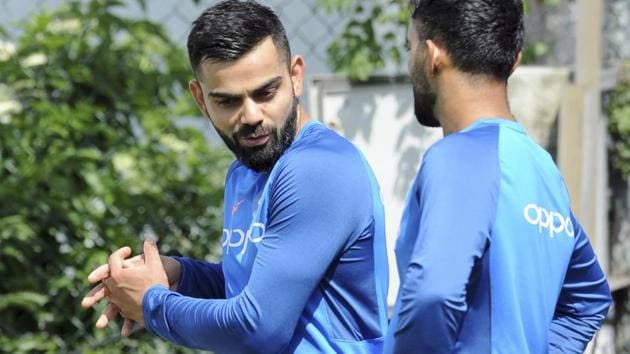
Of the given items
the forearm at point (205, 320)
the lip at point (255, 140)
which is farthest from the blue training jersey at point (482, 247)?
the lip at point (255, 140)

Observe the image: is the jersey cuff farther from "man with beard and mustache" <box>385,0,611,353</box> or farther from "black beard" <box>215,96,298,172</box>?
"man with beard and mustache" <box>385,0,611,353</box>

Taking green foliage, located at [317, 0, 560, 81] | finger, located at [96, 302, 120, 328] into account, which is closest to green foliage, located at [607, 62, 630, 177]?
green foliage, located at [317, 0, 560, 81]

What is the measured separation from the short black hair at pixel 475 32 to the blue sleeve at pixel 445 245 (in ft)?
0.61

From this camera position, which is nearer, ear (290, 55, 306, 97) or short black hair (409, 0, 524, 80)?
short black hair (409, 0, 524, 80)

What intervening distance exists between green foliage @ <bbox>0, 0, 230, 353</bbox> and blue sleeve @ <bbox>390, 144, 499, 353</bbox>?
89.4 inches

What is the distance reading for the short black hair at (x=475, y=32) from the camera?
212cm

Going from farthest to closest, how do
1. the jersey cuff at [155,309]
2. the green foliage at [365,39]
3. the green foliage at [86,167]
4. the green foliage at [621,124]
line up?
the green foliage at [621,124]
the green foliage at [365,39]
the green foliage at [86,167]
the jersey cuff at [155,309]

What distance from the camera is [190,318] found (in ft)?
7.71

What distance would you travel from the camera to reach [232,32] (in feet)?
8.02

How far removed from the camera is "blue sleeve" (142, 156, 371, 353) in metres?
2.26

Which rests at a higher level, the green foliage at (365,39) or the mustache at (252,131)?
the mustache at (252,131)

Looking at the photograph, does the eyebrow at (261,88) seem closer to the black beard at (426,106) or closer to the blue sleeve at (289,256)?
the blue sleeve at (289,256)

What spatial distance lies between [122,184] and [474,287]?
2372mm

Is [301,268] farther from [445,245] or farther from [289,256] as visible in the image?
[445,245]
